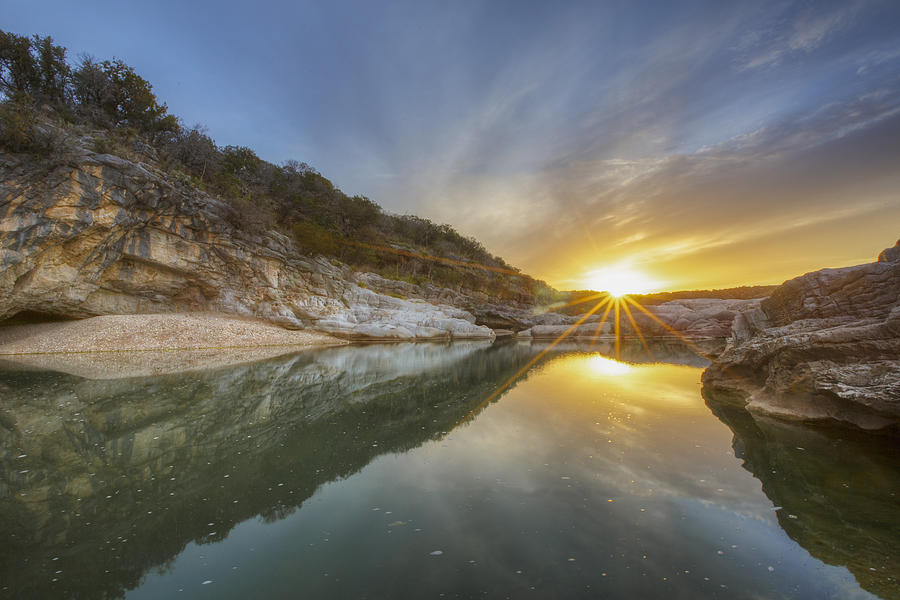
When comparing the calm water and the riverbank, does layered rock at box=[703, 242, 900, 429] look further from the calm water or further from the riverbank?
the riverbank

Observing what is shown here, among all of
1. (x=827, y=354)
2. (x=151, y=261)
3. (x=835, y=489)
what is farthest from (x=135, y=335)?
(x=827, y=354)

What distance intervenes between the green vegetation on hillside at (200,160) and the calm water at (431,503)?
20606 mm

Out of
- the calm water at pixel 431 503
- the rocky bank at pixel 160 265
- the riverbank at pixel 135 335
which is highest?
the rocky bank at pixel 160 265

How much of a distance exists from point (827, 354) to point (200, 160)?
42.1m

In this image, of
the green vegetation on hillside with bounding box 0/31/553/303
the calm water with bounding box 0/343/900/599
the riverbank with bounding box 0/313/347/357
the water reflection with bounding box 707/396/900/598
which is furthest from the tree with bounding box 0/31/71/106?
the water reflection with bounding box 707/396/900/598

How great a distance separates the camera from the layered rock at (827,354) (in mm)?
6801

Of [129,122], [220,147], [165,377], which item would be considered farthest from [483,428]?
[220,147]

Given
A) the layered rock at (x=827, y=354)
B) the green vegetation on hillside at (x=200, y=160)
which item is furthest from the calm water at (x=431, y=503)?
the green vegetation on hillside at (x=200, y=160)

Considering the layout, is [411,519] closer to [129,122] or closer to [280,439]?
[280,439]

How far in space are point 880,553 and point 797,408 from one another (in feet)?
19.7

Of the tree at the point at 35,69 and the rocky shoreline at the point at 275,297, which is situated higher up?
the tree at the point at 35,69

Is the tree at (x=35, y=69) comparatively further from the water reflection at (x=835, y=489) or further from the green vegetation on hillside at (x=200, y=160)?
the water reflection at (x=835, y=489)

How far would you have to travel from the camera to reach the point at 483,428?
783cm

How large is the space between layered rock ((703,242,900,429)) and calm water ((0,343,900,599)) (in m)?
0.80
